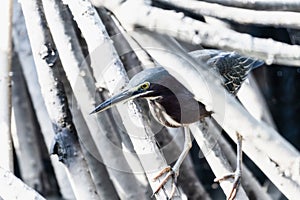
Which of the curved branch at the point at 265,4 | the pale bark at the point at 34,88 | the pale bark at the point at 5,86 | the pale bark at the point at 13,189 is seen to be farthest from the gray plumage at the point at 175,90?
the pale bark at the point at 34,88

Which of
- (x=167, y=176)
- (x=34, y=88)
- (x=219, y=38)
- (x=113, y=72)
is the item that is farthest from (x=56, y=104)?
(x=219, y=38)

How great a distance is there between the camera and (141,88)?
3.83ft

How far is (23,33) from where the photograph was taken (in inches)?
83.5

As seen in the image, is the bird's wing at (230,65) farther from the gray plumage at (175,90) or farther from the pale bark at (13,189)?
the pale bark at (13,189)

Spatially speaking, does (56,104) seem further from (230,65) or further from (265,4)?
(265,4)

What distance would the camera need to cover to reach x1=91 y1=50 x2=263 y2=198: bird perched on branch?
1167 millimetres

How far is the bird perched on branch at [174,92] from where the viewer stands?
1.17 metres

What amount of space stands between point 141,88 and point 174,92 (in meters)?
0.09

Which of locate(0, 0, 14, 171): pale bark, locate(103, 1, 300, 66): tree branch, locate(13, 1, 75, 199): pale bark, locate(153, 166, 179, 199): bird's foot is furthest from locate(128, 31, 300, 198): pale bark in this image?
locate(13, 1, 75, 199): pale bark

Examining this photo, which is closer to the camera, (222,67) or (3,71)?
(222,67)

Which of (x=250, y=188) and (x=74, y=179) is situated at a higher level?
(x=74, y=179)

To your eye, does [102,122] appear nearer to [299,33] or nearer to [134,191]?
[134,191]

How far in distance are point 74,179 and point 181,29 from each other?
658 millimetres

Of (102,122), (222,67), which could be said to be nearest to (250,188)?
(102,122)
